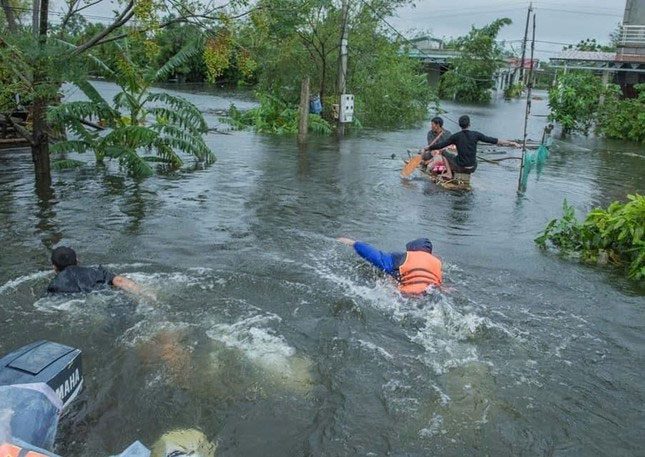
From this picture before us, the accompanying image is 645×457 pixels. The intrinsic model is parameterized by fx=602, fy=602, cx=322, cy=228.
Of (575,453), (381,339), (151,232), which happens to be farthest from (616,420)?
(151,232)

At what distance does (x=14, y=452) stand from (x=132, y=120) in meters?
12.8

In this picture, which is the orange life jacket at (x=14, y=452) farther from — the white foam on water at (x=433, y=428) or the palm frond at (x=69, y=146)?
the palm frond at (x=69, y=146)

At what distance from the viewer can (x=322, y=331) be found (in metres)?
6.20

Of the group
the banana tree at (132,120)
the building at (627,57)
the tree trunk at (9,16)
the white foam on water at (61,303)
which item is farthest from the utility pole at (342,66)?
the white foam on water at (61,303)

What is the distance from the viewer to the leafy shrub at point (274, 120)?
23.8m

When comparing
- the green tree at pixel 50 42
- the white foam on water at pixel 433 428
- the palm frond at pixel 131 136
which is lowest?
the white foam on water at pixel 433 428

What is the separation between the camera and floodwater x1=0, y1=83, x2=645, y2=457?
4.67 meters

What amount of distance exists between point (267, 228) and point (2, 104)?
4.93 metres

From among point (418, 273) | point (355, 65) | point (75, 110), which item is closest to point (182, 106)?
point (75, 110)

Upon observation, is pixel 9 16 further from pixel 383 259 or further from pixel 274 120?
pixel 274 120

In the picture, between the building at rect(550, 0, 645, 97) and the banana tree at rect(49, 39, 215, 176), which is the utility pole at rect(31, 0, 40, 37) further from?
the building at rect(550, 0, 645, 97)

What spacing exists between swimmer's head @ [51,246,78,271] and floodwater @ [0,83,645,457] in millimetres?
369

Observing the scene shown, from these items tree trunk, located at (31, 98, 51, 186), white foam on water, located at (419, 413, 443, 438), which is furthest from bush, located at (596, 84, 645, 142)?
white foam on water, located at (419, 413, 443, 438)

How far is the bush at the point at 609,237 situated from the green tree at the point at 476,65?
50.4 metres
